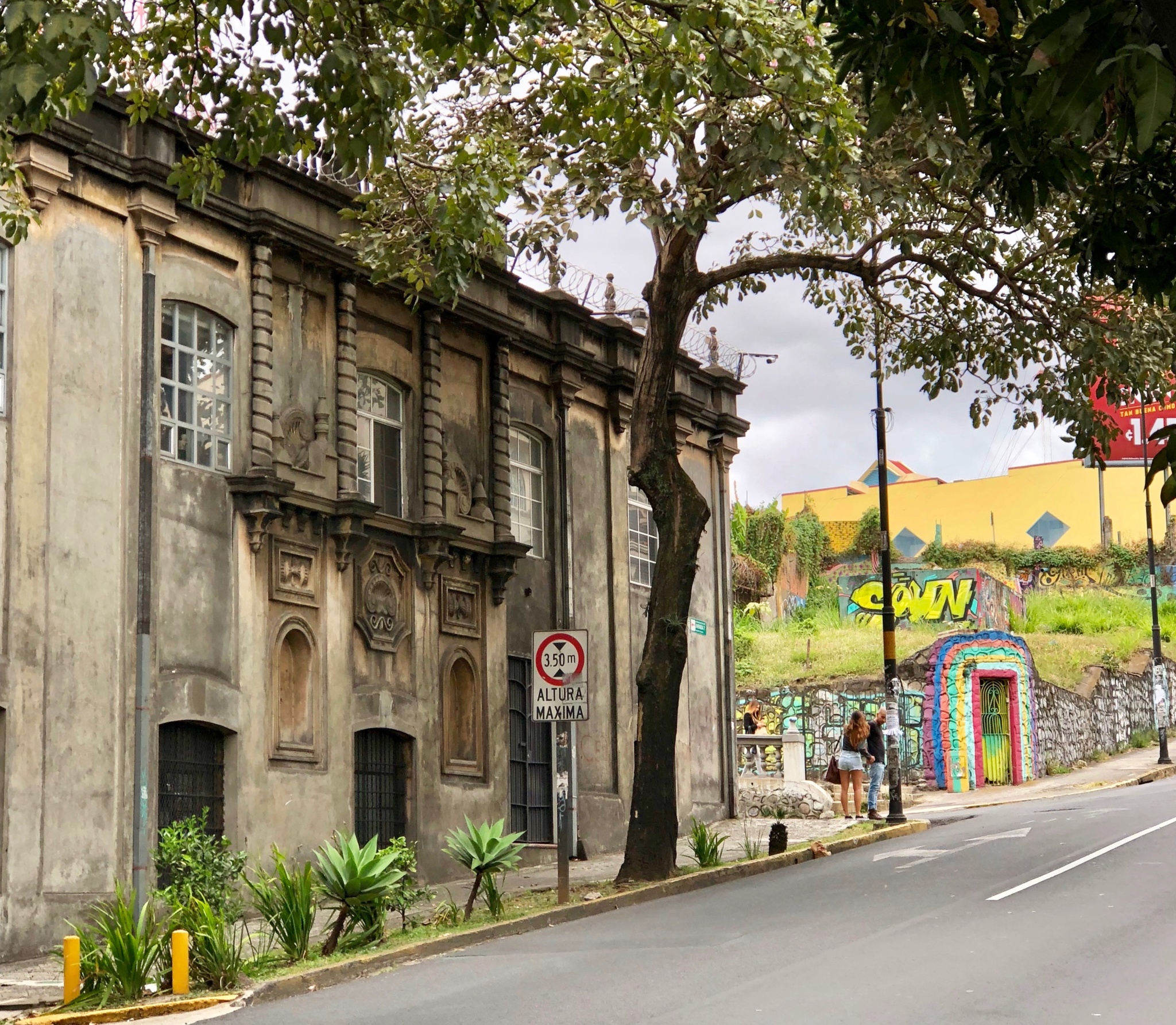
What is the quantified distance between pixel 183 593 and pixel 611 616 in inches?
366

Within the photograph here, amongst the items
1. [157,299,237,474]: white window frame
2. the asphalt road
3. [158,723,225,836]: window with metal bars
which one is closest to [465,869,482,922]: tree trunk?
the asphalt road

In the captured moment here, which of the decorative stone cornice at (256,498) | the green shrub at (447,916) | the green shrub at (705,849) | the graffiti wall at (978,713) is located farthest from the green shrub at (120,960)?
the graffiti wall at (978,713)

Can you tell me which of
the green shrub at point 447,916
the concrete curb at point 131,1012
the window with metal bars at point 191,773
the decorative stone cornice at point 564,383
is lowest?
the concrete curb at point 131,1012

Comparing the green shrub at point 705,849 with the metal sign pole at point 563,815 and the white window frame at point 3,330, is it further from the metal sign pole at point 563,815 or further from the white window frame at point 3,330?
the white window frame at point 3,330

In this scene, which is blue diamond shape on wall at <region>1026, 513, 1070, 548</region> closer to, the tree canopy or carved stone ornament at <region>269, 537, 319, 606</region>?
carved stone ornament at <region>269, 537, 319, 606</region>

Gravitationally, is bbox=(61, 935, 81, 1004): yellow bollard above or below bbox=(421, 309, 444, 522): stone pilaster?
below

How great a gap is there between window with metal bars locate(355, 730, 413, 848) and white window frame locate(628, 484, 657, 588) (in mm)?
6875

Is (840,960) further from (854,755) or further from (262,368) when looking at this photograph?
(854,755)

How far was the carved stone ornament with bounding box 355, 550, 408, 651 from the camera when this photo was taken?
19078 millimetres

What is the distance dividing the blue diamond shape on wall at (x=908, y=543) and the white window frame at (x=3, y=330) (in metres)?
61.5

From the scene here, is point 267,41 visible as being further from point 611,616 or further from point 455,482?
point 611,616

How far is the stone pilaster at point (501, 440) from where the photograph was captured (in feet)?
72.0

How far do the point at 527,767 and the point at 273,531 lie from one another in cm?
653

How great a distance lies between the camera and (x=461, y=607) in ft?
69.4
